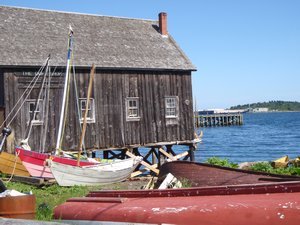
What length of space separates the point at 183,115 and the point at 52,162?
9.64 meters

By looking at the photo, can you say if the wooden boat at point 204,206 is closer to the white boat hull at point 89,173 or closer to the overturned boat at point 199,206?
the overturned boat at point 199,206

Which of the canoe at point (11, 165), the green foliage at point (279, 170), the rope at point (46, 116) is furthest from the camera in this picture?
the rope at point (46, 116)

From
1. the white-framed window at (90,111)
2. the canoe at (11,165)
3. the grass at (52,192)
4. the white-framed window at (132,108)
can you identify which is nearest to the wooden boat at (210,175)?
the grass at (52,192)

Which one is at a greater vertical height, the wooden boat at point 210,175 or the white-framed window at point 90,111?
the white-framed window at point 90,111

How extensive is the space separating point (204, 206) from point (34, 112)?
45.8 feet

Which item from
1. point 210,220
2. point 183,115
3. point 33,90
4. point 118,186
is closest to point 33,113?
point 33,90

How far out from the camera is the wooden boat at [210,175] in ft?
35.0

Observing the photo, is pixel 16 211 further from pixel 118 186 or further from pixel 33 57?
pixel 33 57

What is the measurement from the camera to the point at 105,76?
2233 centimetres

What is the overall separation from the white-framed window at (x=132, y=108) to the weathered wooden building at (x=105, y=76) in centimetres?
5

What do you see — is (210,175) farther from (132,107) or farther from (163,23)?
(163,23)

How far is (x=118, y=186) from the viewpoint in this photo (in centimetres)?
1875

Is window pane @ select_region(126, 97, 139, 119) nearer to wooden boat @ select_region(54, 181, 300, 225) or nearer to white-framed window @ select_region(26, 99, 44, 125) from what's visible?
white-framed window @ select_region(26, 99, 44, 125)

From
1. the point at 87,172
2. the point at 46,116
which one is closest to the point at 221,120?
the point at 46,116
